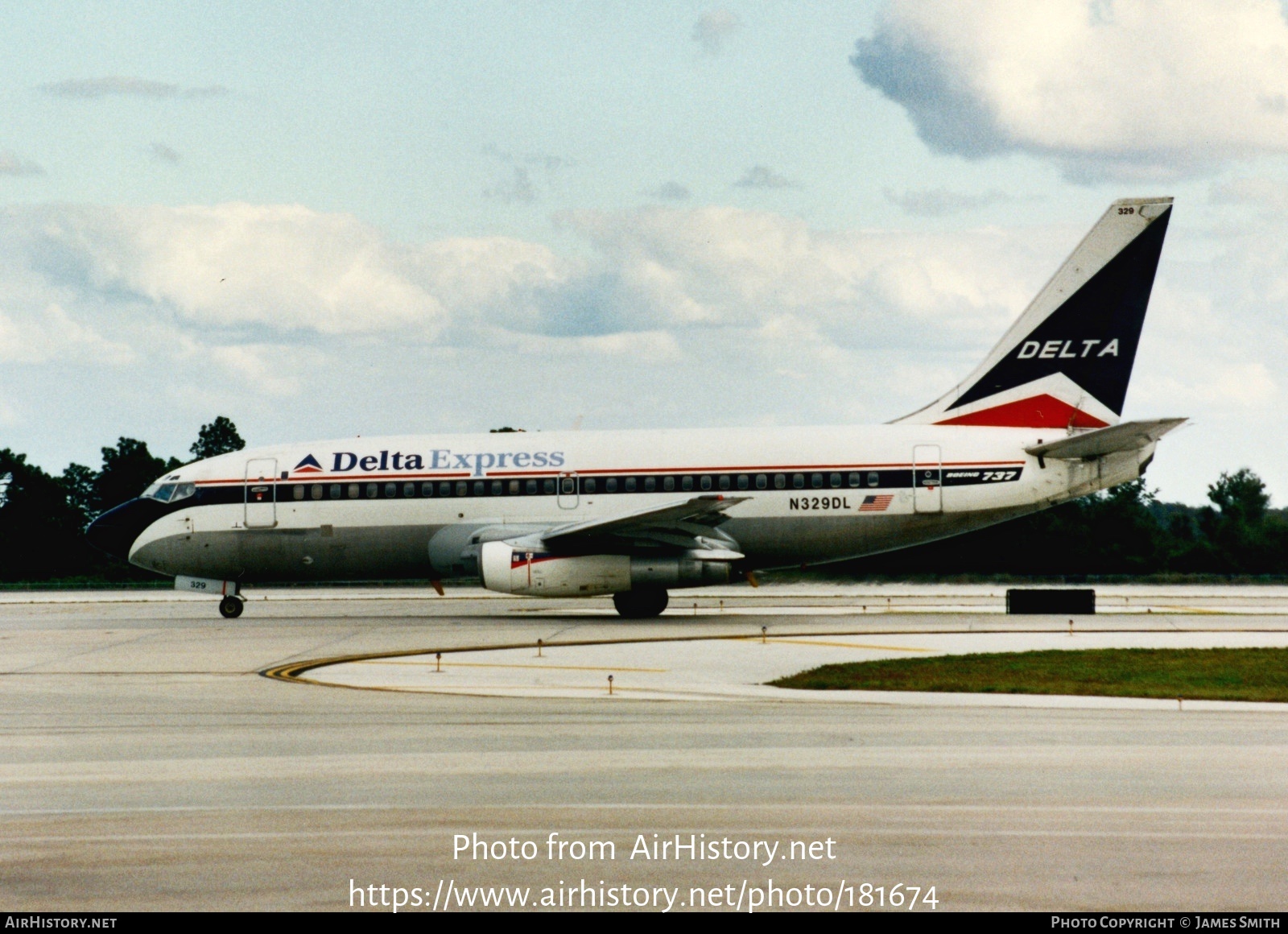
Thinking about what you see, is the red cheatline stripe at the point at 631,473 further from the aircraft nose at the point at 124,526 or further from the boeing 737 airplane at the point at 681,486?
the aircraft nose at the point at 124,526

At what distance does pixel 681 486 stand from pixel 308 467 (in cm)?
934

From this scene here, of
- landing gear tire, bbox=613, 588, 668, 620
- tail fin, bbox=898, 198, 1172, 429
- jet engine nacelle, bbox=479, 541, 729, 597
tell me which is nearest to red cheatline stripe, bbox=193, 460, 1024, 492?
tail fin, bbox=898, 198, 1172, 429

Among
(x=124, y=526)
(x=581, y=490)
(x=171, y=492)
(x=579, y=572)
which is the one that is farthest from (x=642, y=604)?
(x=124, y=526)

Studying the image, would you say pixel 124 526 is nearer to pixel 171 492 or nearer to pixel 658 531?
pixel 171 492

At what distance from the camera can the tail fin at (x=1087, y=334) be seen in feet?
105

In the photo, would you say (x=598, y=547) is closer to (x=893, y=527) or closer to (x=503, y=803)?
(x=893, y=527)

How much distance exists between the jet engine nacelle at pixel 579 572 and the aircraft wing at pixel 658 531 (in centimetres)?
33

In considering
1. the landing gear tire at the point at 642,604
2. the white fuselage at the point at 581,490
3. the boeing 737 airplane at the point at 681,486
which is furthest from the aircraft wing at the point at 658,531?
the landing gear tire at the point at 642,604

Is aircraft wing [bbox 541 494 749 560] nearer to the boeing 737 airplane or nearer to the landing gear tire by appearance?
the boeing 737 airplane

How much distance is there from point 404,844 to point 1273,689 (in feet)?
41.5

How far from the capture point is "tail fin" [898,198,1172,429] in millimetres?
32031

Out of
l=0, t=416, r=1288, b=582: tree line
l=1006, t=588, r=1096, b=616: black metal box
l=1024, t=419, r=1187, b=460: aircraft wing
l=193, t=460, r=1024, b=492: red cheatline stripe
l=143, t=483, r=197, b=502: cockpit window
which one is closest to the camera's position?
l=1024, t=419, r=1187, b=460: aircraft wing

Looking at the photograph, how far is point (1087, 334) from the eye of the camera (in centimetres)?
3212

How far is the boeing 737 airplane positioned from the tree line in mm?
11544
